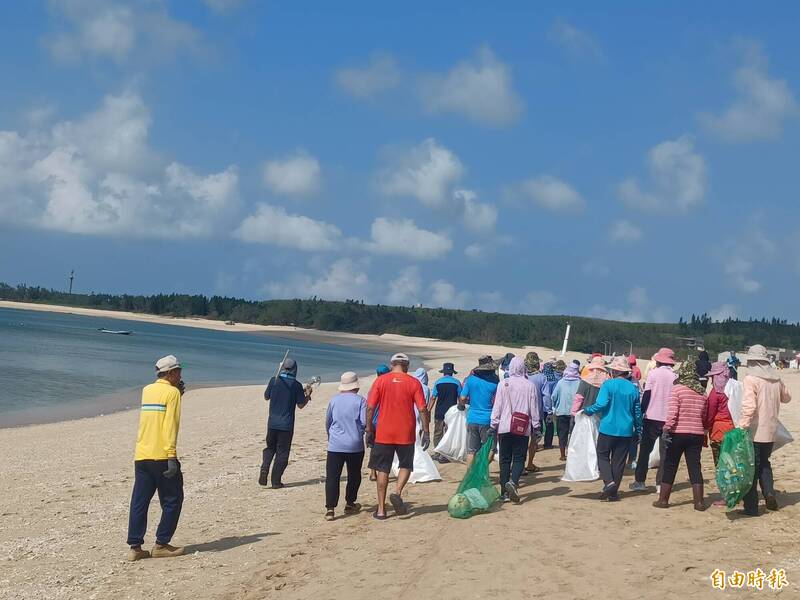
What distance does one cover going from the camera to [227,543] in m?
8.23

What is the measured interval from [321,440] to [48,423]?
26.0 feet

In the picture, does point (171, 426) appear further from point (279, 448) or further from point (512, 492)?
point (512, 492)

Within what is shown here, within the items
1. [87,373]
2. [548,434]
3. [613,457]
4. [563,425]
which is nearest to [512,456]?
[613,457]

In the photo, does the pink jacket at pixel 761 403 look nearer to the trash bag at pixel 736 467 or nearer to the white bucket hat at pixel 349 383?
the trash bag at pixel 736 467

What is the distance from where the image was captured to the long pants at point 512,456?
966cm

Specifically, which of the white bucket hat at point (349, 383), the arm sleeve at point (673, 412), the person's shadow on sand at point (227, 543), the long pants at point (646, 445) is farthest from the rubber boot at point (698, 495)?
the person's shadow on sand at point (227, 543)

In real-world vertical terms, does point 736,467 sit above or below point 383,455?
above

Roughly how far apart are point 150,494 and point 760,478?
6.05 meters

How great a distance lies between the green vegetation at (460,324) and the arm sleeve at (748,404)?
7399 cm

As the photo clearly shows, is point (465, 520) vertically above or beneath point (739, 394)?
beneath

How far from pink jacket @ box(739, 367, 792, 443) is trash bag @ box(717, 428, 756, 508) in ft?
0.45

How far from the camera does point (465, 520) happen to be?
339 inches

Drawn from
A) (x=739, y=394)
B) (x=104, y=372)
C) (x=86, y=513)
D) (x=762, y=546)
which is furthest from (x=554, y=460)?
(x=104, y=372)

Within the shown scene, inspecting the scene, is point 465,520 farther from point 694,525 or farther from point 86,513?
point 86,513
